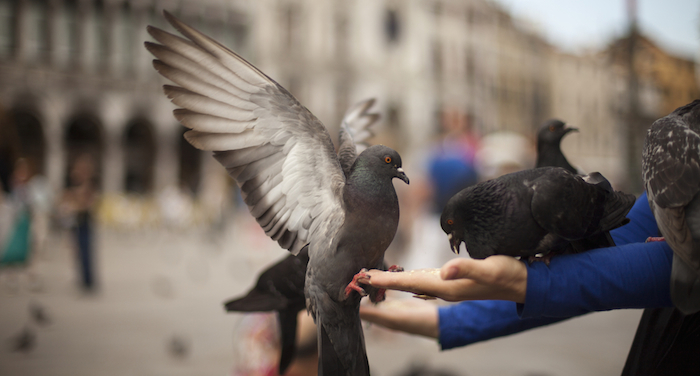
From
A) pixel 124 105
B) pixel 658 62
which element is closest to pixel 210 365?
pixel 658 62

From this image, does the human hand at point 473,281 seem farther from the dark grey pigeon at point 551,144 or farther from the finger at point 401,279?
the dark grey pigeon at point 551,144

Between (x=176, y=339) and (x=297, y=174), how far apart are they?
387cm

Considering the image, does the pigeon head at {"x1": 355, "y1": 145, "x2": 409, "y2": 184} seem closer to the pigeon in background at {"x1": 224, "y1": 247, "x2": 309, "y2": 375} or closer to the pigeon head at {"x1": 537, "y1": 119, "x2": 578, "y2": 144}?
the pigeon in background at {"x1": 224, "y1": 247, "x2": 309, "y2": 375}

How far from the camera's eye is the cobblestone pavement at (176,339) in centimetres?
432

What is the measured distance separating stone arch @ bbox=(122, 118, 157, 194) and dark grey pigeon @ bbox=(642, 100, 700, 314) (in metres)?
28.7

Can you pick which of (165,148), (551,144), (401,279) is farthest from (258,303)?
(165,148)

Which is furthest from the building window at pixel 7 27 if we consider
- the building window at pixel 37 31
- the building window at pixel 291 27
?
the building window at pixel 291 27

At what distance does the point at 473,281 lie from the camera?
121cm

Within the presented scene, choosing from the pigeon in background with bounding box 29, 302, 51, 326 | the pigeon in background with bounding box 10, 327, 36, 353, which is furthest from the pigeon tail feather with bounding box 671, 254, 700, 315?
the pigeon in background with bounding box 29, 302, 51, 326

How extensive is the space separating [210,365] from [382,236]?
3770 mm

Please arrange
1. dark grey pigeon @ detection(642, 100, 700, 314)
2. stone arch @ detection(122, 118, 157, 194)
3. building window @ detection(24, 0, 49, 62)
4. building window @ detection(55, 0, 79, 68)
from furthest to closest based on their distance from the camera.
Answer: stone arch @ detection(122, 118, 157, 194) → building window @ detection(55, 0, 79, 68) → building window @ detection(24, 0, 49, 62) → dark grey pigeon @ detection(642, 100, 700, 314)

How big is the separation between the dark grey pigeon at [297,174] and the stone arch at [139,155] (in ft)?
92.0

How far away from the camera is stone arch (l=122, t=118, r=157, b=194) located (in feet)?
89.2

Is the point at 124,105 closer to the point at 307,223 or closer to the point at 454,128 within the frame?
the point at 454,128
